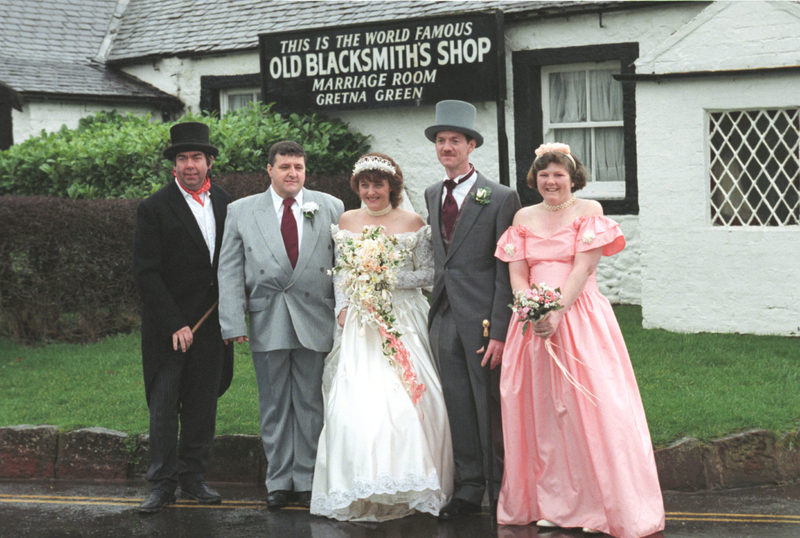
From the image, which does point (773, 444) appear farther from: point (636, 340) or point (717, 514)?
point (636, 340)

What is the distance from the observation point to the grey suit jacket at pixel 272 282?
5891mm

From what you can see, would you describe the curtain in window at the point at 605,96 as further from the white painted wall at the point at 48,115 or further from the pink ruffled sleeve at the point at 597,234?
the white painted wall at the point at 48,115

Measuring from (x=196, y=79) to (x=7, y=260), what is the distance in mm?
5753

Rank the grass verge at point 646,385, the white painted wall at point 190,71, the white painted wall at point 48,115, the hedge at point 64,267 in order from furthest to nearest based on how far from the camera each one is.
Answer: the white painted wall at point 190,71 → the white painted wall at point 48,115 → the hedge at point 64,267 → the grass verge at point 646,385

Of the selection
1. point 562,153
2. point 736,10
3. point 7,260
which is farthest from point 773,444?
point 7,260

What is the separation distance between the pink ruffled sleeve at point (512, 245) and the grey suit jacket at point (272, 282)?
3.82 feet


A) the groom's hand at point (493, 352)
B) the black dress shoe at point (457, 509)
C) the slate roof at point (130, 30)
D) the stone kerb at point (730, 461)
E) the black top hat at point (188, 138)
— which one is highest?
the slate roof at point (130, 30)

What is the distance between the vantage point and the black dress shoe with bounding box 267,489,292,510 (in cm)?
589

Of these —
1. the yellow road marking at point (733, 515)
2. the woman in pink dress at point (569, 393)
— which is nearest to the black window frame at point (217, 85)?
the woman in pink dress at point (569, 393)

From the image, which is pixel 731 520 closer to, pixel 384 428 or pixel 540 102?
pixel 384 428

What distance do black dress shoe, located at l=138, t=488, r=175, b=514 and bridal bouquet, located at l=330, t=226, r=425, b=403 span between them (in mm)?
1610

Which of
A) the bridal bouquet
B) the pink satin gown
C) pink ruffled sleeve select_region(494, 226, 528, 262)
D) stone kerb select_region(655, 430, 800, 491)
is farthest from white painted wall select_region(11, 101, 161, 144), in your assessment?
stone kerb select_region(655, 430, 800, 491)

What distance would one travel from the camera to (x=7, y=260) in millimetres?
10195

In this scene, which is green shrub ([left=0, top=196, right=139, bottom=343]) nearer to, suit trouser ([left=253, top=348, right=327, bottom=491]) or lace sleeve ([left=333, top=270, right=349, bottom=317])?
suit trouser ([left=253, top=348, right=327, bottom=491])
